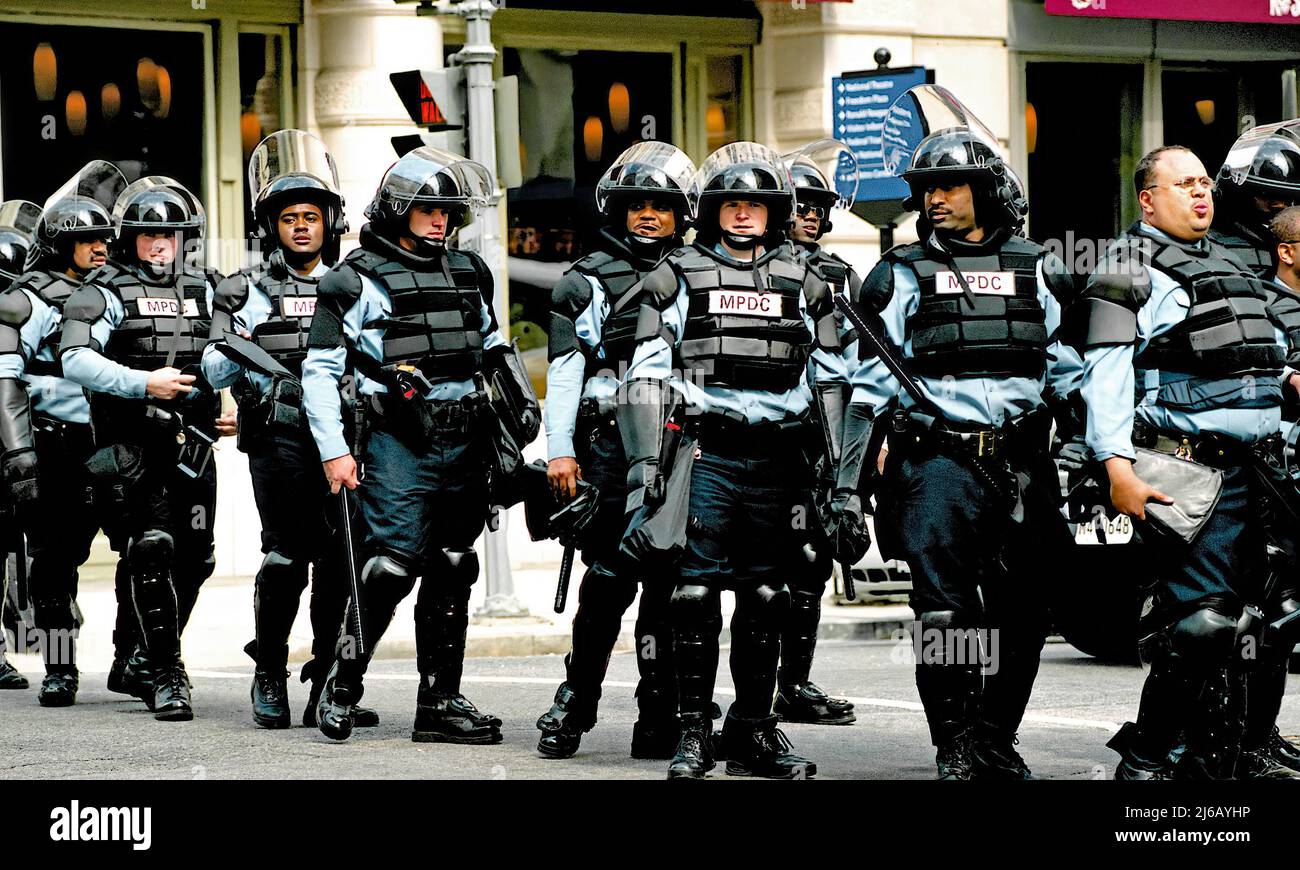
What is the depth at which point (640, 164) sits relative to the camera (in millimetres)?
8320

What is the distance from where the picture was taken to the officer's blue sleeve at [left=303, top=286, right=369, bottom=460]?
822 cm

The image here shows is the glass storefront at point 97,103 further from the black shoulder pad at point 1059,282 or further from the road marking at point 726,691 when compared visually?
the black shoulder pad at point 1059,282

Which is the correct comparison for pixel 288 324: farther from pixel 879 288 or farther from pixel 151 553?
pixel 879 288

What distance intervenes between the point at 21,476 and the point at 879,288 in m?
4.17

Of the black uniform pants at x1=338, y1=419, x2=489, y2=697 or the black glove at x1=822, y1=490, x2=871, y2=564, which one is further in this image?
the black uniform pants at x1=338, y1=419, x2=489, y2=697

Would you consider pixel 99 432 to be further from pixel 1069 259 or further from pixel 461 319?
→ pixel 1069 259

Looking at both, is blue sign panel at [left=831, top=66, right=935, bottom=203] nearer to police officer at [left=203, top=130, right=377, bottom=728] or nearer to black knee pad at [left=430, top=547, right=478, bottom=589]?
police officer at [left=203, top=130, right=377, bottom=728]

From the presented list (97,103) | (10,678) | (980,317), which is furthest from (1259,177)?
(97,103)

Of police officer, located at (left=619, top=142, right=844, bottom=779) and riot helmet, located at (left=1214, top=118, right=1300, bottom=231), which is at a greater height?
riot helmet, located at (left=1214, top=118, right=1300, bottom=231)

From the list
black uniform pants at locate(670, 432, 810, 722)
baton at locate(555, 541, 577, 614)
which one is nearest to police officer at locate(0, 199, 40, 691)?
baton at locate(555, 541, 577, 614)

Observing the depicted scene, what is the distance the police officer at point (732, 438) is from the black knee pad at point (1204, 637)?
4.27 ft

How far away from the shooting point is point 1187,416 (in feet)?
22.5

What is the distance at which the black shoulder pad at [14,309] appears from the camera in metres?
10.0
